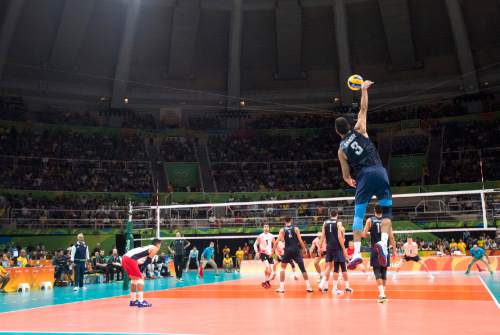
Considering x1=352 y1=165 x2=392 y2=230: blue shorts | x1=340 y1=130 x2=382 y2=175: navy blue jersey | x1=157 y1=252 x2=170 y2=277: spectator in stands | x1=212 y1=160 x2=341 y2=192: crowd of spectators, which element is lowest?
x1=157 y1=252 x2=170 y2=277: spectator in stands

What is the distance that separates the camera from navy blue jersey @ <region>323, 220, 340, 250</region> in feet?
47.4

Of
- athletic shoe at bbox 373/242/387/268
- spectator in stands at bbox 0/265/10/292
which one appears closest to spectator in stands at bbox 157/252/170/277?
spectator in stands at bbox 0/265/10/292

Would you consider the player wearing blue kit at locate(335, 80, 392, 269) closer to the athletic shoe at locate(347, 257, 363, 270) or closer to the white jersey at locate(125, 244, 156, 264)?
the athletic shoe at locate(347, 257, 363, 270)

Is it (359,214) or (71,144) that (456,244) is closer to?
(359,214)

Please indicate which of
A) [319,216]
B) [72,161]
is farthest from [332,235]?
[72,161]

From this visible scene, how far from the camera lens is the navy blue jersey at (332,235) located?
14.5 meters

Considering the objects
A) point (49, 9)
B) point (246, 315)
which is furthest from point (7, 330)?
point (49, 9)

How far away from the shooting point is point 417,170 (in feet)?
136

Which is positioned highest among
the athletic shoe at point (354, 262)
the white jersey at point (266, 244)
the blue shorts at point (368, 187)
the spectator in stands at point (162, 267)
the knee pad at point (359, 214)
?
the blue shorts at point (368, 187)

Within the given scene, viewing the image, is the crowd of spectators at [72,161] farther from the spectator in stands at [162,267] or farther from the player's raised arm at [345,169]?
the player's raised arm at [345,169]

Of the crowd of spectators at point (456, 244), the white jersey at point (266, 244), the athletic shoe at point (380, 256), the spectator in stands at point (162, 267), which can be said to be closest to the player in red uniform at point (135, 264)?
the athletic shoe at point (380, 256)

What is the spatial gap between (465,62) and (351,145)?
38.5m

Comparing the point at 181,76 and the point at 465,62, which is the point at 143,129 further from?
the point at 465,62

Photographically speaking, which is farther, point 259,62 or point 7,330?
point 259,62
